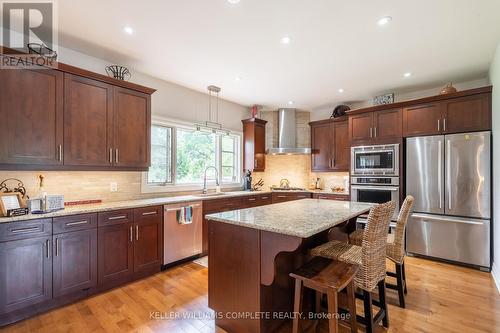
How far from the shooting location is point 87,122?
9.13 feet

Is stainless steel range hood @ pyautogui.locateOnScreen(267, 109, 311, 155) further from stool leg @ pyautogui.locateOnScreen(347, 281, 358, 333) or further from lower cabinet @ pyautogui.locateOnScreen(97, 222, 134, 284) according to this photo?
stool leg @ pyautogui.locateOnScreen(347, 281, 358, 333)

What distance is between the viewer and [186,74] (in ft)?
12.1

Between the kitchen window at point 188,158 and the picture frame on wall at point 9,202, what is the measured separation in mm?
1421

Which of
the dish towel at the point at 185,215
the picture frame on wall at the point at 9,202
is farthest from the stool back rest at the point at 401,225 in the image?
the picture frame on wall at the point at 9,202

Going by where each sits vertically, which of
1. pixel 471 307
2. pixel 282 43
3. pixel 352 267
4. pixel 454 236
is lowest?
pixel 471 307

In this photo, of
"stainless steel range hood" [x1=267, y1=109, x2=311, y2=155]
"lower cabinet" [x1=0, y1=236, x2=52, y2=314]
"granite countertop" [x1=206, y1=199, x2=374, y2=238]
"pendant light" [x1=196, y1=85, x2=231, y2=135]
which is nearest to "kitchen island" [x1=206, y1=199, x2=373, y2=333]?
"granite countertop" [x1=206, y1=199, x2=374, y2=238]

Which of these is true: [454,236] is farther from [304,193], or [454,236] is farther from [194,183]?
[194,183]

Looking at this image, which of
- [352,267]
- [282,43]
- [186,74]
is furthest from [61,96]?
[352,267]

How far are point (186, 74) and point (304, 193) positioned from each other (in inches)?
130

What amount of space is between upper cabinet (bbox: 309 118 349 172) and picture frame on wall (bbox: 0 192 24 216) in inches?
193

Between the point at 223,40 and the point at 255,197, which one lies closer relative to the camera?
the point at 223,40

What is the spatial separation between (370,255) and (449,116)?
314 cm

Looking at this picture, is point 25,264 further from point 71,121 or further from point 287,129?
point 287,129

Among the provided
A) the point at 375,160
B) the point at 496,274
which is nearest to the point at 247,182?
the point at 375,160
